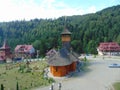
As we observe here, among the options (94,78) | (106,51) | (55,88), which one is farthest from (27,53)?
(55,88)

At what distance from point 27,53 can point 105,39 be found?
31.7 m

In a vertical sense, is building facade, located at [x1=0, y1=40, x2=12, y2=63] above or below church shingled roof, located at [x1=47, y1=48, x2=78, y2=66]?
below

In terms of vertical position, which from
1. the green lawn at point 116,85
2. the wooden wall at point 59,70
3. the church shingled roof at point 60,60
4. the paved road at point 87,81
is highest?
the church shingled roof at point 60,60

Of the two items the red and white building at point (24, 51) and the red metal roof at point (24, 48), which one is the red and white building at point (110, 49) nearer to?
the red and white building at point (24, 51)

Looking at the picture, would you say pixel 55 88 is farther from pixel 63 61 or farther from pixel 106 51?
pixel 106 51

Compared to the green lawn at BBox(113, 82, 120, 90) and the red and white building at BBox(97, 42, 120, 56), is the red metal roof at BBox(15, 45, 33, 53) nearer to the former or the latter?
the red and white building at BBox(97, 42, 120, 56)

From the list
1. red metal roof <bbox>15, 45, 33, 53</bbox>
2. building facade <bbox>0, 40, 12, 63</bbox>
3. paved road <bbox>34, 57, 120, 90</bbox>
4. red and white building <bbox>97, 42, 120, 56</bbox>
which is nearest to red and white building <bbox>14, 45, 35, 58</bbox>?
red metal roof <bbox>15, 45, 33, 53</bbox>

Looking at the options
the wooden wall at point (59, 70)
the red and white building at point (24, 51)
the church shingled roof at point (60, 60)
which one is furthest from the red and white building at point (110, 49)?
the wooden wall at point (59, 70)

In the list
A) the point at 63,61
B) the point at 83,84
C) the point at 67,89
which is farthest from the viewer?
the point at 63,61

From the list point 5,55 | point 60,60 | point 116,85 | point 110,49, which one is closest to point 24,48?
point 5,55

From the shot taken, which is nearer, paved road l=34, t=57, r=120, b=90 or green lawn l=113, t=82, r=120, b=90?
green lawn l=113, t=82, r=120, b=90

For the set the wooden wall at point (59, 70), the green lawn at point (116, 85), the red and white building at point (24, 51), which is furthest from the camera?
the red and white building at point (24, 51)

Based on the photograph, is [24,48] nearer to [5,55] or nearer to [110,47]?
[5,55]

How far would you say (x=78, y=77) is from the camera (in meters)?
39.7
